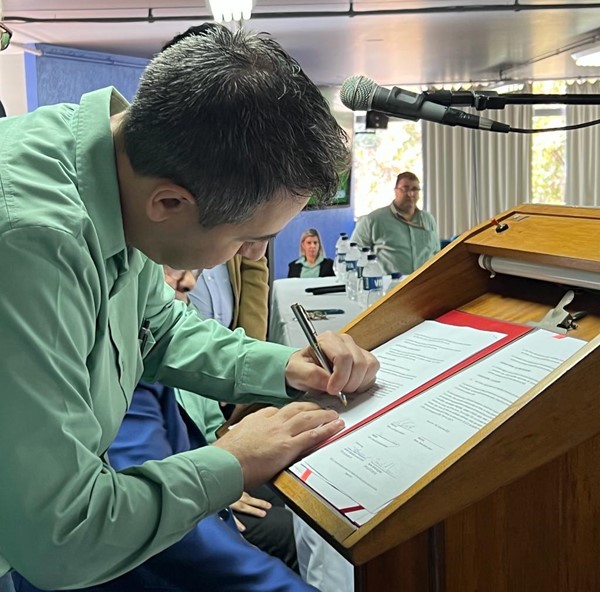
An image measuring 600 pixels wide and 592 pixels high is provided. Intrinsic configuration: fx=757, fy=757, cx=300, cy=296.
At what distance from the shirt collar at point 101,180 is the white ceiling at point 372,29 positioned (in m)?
4.18

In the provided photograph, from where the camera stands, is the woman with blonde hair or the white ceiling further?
the woman with blonde hair

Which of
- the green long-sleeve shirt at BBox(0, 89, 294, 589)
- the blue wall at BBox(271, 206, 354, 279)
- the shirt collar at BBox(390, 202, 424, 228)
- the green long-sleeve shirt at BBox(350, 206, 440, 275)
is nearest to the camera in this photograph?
the green long-sleeve shirt at BBox(0, 89, 294, 589)

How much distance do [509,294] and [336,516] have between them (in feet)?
1.70

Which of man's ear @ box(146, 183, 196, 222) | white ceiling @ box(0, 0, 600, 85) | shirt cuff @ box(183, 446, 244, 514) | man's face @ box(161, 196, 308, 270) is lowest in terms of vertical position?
shirt cuff @ box(183, 446, 244, 514)

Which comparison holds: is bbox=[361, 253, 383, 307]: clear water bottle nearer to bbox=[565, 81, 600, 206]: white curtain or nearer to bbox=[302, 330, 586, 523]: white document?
bbox=[302, 330, 586, 523]: white document

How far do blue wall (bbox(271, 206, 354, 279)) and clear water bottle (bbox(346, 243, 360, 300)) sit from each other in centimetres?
385

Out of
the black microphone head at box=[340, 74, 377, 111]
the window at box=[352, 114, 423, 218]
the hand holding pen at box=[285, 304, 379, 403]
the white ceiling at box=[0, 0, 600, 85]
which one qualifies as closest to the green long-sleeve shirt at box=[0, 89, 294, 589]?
the hand holding pen at box=[285, 304, 379, 403]

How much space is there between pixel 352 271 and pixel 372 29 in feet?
8.69

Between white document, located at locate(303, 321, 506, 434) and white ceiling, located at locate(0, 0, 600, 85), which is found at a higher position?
white ceiling, located at locate(0, 0, 600, 85)

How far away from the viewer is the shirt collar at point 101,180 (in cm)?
72

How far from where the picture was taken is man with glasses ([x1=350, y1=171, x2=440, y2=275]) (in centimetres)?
496

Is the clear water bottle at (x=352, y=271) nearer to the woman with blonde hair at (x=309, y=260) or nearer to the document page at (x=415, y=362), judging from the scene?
the document page at (x=415, y=362)

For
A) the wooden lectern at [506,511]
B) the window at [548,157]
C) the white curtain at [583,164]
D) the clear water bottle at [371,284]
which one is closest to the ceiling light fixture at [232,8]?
the clear water bottle at [371,284]

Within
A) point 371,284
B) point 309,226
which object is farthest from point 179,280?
point 309,226
